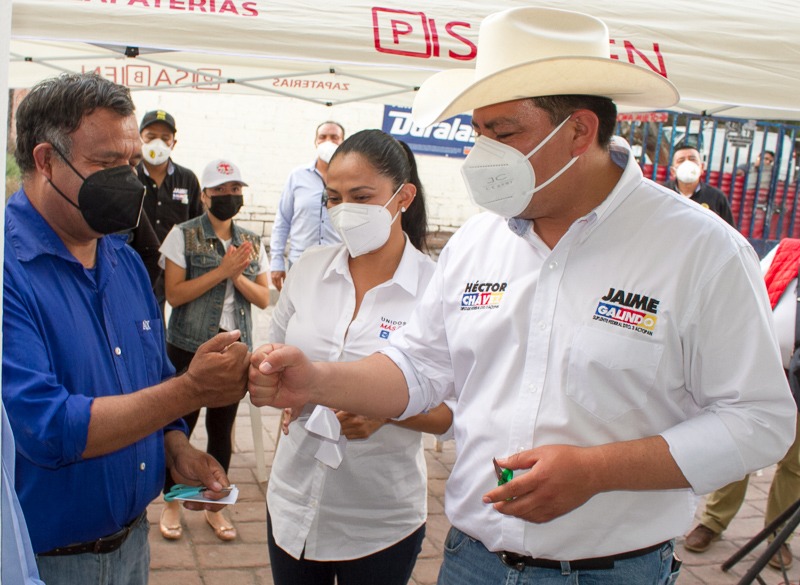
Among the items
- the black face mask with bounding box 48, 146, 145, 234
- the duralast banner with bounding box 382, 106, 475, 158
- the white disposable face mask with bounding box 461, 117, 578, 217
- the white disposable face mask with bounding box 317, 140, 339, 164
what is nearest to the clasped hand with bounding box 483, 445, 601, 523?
the white disposable face mask with bounding box 461, 117, 578, 217

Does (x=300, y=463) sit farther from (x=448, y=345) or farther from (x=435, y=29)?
(x=435, y=29)

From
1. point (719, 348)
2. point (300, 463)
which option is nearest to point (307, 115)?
point (300, 463)

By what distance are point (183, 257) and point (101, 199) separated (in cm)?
250

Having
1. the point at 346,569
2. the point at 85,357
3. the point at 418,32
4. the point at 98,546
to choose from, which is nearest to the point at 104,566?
the point at 98,546

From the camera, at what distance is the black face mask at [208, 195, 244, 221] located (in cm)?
447

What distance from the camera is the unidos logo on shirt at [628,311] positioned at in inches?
65.9

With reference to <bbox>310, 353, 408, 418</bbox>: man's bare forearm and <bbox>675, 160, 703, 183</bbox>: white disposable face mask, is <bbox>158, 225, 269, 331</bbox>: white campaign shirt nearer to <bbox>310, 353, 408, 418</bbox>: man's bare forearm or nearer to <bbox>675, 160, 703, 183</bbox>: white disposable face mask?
<bbox>310, 353, 408, 418</bbox>: man's bare forearm

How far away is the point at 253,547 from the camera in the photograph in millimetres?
4023

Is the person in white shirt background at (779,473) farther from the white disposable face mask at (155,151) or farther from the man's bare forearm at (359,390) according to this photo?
the white disposable face mask at (155,151)

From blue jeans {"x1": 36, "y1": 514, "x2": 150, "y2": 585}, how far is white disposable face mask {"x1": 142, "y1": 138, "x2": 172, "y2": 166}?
3781mm

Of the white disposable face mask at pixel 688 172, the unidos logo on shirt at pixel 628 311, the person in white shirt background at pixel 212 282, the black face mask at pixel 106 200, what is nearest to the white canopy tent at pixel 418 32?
the black face mask at pixel 106 200

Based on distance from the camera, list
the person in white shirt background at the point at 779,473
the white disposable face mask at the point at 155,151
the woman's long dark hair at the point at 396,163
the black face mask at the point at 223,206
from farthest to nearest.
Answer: the white disposable face mask at the point at 155,151 → the black face mask at the point at 223,206 → the person in white shirt background at the point at 779,473 → the woman's long dark hair at the point at 396,163

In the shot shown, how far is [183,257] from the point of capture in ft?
14.4

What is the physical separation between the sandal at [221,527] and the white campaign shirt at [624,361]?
252 centimetres
